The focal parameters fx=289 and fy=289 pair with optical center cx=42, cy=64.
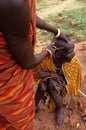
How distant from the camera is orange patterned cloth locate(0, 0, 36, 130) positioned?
1.54 m

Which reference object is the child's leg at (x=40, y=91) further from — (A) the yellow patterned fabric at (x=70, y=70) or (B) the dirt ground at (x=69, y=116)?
(B) the dirt ground at (x=69, y=116)

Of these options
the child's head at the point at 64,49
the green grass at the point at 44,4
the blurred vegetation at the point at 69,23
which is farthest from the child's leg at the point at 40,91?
the green grass at the point at 44,4

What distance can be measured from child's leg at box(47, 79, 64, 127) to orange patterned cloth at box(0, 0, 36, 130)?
461 millimetres

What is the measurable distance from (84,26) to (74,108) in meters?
1.74

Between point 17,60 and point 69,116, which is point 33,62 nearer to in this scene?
point 17,60

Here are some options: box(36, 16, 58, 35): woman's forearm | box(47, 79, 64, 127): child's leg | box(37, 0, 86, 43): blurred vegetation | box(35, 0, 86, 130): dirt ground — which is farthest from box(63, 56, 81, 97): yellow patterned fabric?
box(37, 0, 86, 43): blurred vegetation

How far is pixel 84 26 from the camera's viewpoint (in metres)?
4.20

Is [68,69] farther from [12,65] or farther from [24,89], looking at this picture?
[12,65]

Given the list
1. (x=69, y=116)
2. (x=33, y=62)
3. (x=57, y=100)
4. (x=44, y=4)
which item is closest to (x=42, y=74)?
(x=57, y=100)

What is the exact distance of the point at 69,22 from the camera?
14.2 feet

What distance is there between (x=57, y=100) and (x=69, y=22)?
203cm

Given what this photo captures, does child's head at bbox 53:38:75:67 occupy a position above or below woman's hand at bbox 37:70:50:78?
above

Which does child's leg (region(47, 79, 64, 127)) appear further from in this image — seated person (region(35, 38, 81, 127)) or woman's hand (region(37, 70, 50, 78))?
woman's hand (region(37, 70, 50, 78))

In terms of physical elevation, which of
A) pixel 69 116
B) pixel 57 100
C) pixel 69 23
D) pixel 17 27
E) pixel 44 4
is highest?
pixel 17 27
